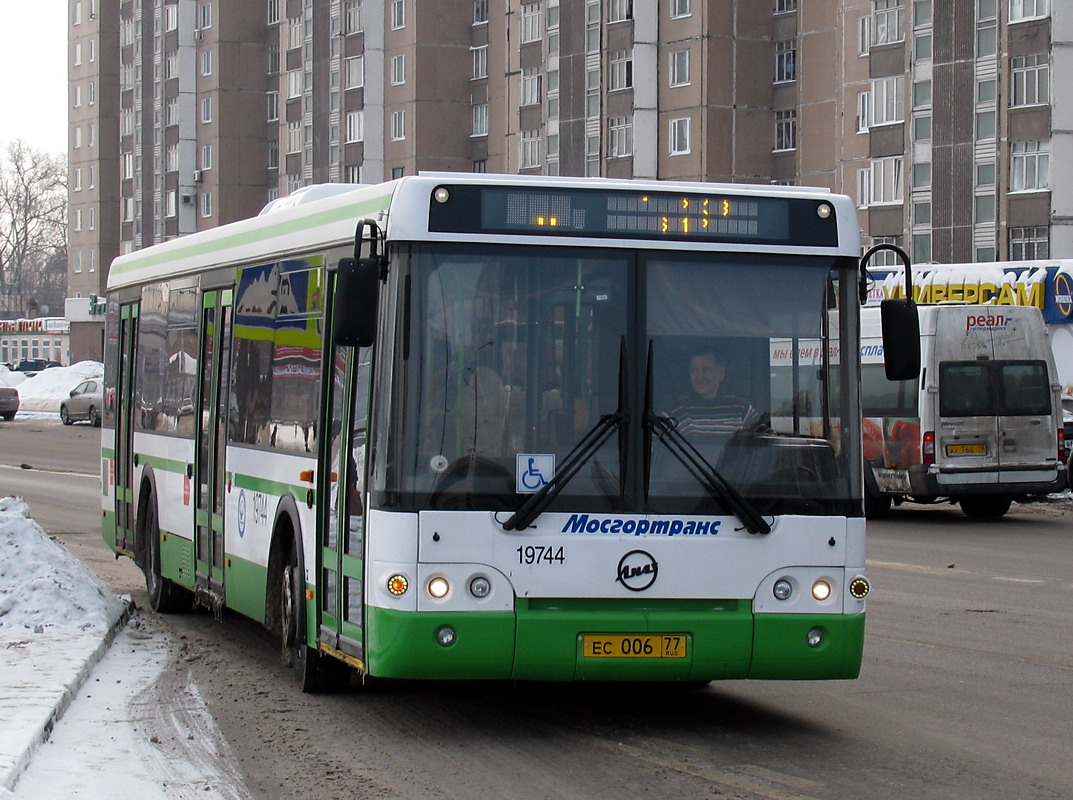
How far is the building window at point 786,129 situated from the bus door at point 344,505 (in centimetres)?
6080

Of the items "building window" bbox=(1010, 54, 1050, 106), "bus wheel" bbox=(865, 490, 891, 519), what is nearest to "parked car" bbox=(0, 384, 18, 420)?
"building window" bbox=(1010, 54, 1050, 106)

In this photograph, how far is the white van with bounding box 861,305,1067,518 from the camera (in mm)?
23844

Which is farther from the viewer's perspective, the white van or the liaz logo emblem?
the white van

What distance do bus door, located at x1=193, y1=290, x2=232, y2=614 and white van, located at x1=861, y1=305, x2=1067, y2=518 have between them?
13219mm

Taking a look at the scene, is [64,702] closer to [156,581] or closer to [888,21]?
[156,581]

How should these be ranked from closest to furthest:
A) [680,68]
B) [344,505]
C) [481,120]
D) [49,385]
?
[344,505], [680,68], [49,385], [481,120]

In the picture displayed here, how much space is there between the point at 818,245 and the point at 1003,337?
16.7 meters

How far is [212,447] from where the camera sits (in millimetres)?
11703

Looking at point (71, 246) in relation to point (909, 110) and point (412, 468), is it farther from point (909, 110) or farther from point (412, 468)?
point (412, 468)

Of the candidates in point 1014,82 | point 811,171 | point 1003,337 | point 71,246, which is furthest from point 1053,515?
point 71,246

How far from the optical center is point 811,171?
67438mm

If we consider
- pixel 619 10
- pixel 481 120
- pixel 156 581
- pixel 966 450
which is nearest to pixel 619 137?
pixel 619 10

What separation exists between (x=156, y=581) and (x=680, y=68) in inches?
2274

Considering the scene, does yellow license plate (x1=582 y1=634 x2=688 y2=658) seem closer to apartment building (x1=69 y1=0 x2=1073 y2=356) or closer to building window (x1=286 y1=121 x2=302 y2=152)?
apartment building (x1=69 y1=0 x2=1073 y2=356)
